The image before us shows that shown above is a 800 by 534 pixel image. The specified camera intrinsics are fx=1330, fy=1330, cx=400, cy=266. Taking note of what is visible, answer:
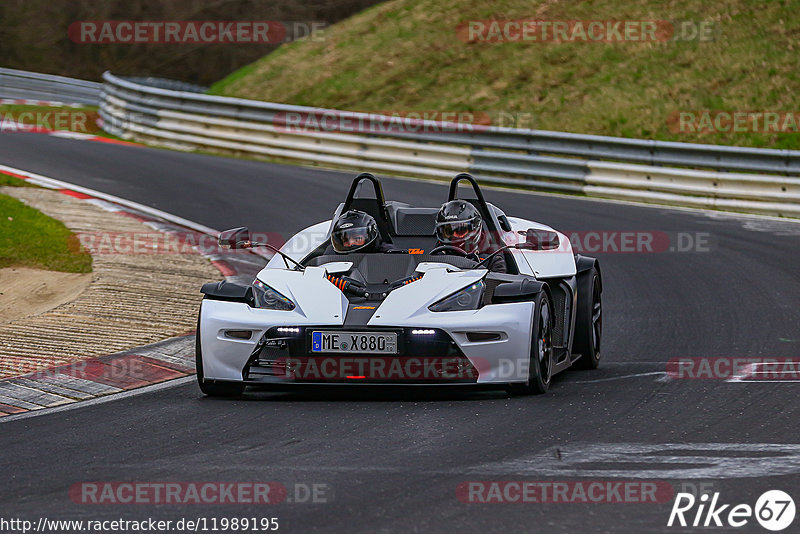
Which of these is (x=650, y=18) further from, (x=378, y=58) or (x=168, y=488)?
(x=168, y=488)

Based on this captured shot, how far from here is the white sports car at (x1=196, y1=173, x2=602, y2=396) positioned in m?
8.04

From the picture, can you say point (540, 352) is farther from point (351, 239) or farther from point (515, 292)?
point (351, 239)

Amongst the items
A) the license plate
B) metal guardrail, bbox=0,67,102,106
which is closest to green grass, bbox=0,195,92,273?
the license plate

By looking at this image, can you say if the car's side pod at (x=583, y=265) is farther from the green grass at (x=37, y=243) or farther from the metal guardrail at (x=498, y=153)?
the metal guardrail at (x=498, y=153)

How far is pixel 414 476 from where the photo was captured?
618 cm

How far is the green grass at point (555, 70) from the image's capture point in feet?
81.4

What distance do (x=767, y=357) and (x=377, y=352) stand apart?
3.34 metres

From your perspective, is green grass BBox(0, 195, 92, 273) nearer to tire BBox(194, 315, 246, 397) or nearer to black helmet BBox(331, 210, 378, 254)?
black helmet BBox(331, 210, 378, 254)

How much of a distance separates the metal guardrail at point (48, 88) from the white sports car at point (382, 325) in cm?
2500

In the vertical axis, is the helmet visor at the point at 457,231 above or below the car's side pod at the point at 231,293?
above

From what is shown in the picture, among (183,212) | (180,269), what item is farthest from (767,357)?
(183,212)

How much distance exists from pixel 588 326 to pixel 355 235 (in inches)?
72.7

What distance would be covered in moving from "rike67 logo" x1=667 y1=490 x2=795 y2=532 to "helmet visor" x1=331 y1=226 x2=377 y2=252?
Result: 3.96 m

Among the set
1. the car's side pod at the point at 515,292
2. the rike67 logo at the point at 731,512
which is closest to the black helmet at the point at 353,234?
the car's side pod at the point at 515,292
